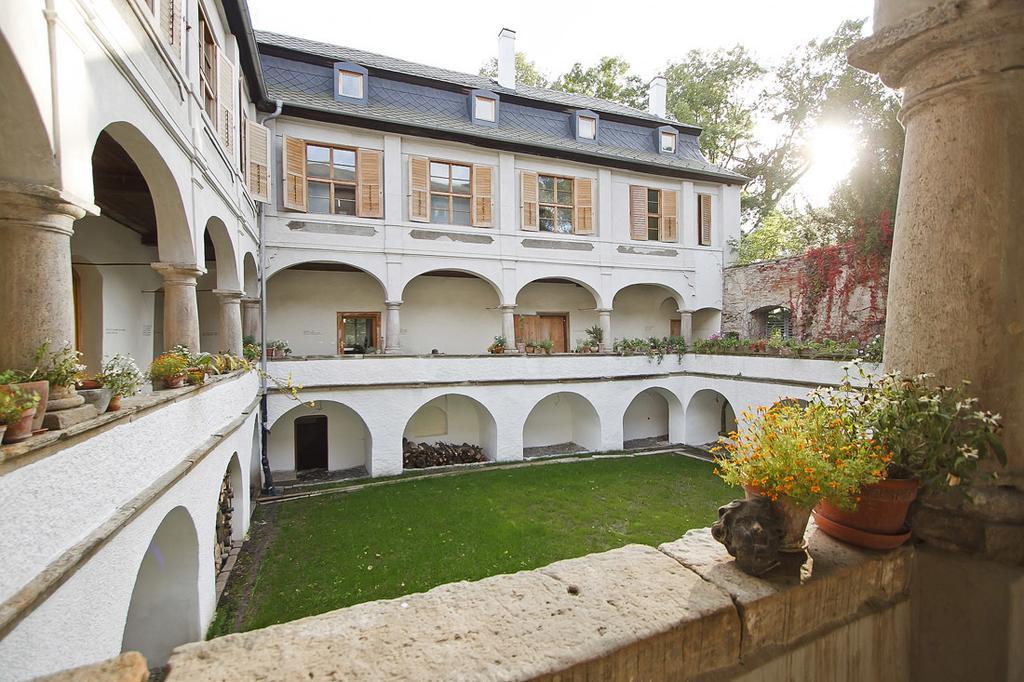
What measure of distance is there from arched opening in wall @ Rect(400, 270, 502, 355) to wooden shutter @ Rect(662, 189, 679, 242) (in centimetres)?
617

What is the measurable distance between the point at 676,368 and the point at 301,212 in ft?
38.2

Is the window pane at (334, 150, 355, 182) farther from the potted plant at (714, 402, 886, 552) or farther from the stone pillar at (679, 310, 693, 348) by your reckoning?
the potted plant at (714, 402, 886, 552)

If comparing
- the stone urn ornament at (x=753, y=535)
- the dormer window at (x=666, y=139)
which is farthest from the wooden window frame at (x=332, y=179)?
the stone urn ornament at (x=753, y=535)

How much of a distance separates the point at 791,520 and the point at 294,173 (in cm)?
1304

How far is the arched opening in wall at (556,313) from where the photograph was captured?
54.2ft

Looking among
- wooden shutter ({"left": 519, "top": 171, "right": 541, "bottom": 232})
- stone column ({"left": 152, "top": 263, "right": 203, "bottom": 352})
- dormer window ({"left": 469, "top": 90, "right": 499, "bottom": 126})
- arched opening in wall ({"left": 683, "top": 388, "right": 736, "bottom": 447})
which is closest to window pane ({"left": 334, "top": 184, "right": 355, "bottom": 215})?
dormer window ({"left": 469, "top": 90, "right": 499, "bottom": 126})

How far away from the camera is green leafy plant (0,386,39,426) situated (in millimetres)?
2318

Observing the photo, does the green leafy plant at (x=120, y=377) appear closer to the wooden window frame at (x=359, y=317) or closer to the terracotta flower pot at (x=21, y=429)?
the terracotta flower pot at (x=21, y=429)

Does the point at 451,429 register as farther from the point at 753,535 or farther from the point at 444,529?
the point at 753,535

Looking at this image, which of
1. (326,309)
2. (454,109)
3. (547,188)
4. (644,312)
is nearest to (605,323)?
(644,312)

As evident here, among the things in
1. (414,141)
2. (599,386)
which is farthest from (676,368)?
(414,141)

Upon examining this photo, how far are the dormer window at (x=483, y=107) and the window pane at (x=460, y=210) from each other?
2.50 metres

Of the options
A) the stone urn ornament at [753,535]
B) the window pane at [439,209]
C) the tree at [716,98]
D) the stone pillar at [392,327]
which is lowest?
the stone urn ornament at [753,535]

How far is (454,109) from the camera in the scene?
14.7m
